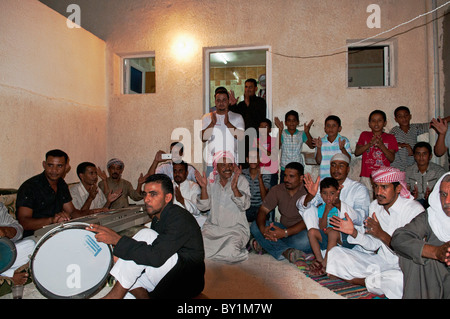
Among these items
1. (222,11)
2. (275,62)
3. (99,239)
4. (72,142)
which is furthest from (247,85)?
(99,239)

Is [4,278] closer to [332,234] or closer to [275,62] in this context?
[332,234]

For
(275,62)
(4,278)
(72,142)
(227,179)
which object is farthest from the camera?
(275,62)

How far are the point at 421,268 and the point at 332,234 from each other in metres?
1.24

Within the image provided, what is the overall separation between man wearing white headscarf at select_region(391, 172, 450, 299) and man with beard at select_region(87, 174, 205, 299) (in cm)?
157

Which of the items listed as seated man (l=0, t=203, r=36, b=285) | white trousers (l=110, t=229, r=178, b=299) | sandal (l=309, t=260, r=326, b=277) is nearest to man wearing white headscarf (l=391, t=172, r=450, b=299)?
sandal (l=309, t=260, r=326, b=277)

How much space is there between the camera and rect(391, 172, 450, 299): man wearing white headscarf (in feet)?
8.36

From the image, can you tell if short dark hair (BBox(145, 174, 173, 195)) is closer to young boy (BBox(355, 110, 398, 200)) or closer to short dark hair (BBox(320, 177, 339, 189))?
short dark hair (BBox(320, 177, 339, 189))

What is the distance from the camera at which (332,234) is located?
→ 12.6 feet

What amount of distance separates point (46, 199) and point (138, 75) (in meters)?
3.80

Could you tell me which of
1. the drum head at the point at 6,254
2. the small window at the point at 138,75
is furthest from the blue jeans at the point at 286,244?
the small window at the point at 138,75

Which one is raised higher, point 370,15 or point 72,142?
point 370,15

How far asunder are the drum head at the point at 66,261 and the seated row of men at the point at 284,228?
0.15 m

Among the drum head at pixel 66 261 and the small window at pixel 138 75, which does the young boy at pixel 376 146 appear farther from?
the small window at pixel 138 75

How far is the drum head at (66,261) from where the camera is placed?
277 centimetres
